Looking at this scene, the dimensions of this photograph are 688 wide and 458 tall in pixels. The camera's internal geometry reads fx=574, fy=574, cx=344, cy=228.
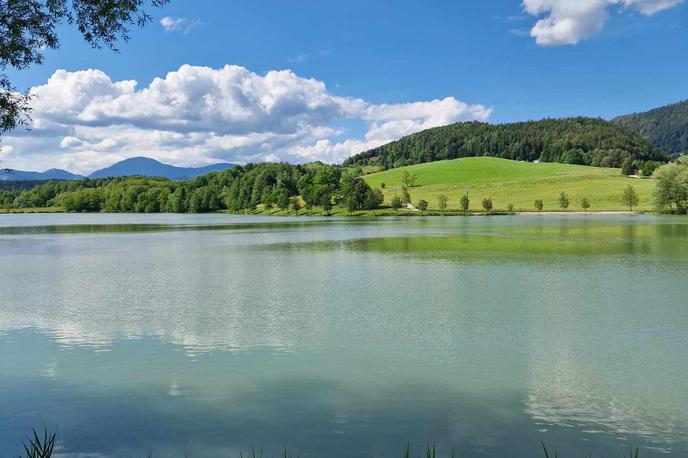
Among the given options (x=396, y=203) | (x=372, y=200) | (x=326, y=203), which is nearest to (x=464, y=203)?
(x=396, y=203)

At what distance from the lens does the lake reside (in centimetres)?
1159

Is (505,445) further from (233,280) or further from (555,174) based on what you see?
(555,174)

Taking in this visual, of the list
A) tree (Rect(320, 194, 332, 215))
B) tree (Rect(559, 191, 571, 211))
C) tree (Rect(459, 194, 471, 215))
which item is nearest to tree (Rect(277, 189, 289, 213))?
tree (Rect(320, 194, 332, 215))

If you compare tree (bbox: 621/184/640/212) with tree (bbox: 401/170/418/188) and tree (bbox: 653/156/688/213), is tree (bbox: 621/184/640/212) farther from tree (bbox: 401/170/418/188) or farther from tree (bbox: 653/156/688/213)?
tree (bbox: 401/170/418/188)

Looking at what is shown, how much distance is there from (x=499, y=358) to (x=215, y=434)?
8.97 meters

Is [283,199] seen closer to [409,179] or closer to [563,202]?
[409,179]

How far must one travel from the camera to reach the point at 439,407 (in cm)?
1298

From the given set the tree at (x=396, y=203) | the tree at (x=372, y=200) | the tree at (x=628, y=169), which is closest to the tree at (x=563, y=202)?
the tree at (x=396, y=203)

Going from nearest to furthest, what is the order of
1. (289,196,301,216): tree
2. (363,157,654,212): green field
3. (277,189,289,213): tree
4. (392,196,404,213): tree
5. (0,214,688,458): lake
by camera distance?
1. (0,214,688,458): lake
2. (363,157,654,212): green field
3. (392,196,404,213): tree
4. (289,196,301,216): tree
5. (277,189,289,213): tree

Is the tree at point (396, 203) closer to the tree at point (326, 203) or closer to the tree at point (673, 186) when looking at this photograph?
the tree at point (326, 203)

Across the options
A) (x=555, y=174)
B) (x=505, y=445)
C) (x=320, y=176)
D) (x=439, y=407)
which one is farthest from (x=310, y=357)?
(x=555, y=174)

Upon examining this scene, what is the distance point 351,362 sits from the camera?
16828 millimetres

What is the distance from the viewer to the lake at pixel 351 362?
38.0 feet

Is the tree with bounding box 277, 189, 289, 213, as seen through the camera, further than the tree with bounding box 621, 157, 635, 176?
No
